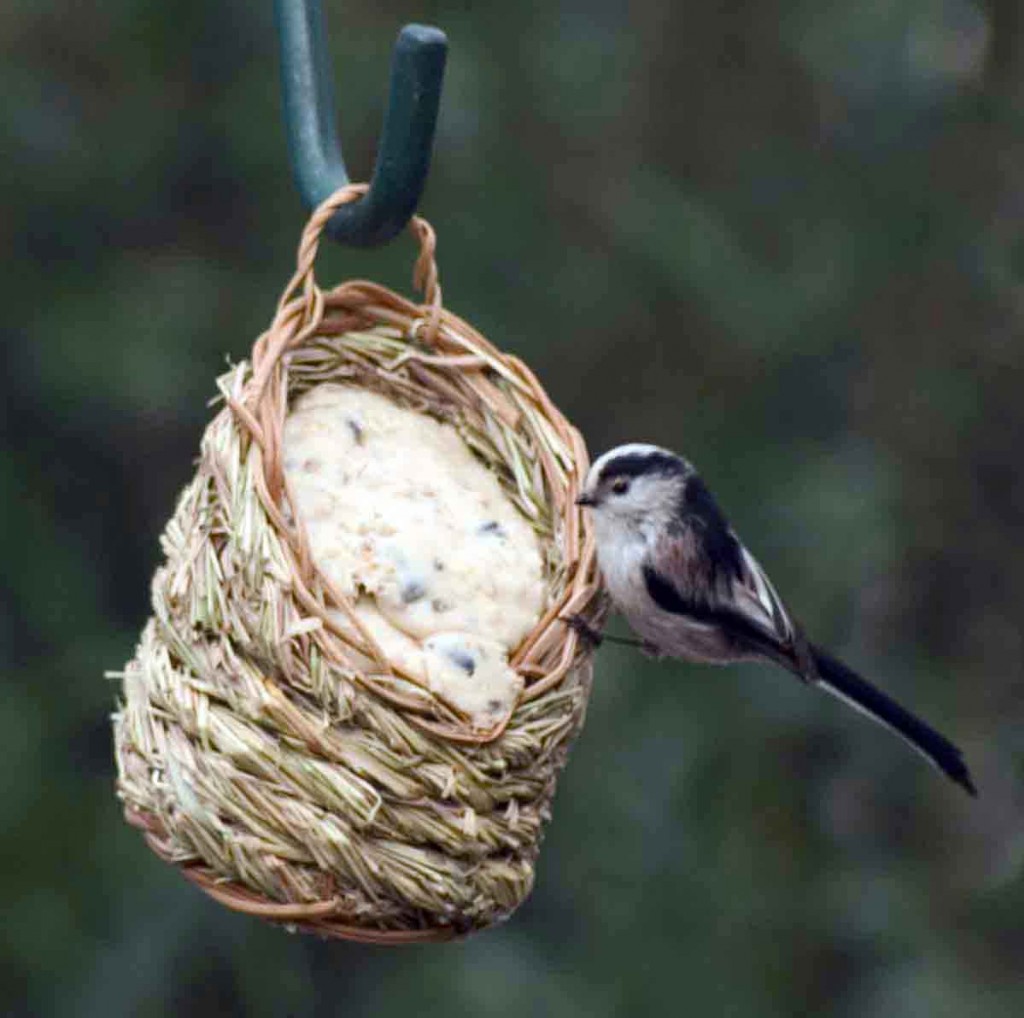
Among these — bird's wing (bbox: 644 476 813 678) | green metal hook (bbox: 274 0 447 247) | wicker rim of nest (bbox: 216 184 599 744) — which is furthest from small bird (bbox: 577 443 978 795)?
green metal hook (bbox: 274 0 447 247)

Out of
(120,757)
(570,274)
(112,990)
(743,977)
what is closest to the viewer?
(120,757)

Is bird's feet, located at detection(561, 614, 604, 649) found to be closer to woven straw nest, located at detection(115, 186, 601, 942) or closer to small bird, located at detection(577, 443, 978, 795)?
woven straw nest, located at detection(115, 186, 601, 942)

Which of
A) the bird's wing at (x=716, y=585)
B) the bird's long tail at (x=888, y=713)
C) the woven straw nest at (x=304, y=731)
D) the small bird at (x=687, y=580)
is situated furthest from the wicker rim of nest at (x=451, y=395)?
the bird's long tail at (x=888, y=713)

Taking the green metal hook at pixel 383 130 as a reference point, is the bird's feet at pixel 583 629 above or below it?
below

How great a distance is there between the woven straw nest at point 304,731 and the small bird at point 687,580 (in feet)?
0.78

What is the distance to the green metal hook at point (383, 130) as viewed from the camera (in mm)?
2357

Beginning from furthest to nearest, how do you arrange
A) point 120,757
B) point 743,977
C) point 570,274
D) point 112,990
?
point 570,274, point 743,977, point 112,990, point 120,757

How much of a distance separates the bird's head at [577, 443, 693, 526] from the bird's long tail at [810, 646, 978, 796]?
46cm

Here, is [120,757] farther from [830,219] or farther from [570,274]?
[830,219]

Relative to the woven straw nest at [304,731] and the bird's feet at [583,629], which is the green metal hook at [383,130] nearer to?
the woven straw nest at [304,731]

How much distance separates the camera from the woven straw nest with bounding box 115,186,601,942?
92.8 inches

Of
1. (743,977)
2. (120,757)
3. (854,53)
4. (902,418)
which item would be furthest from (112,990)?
(854,53)

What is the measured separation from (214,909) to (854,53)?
7.42 ft

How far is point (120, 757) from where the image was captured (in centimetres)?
259
